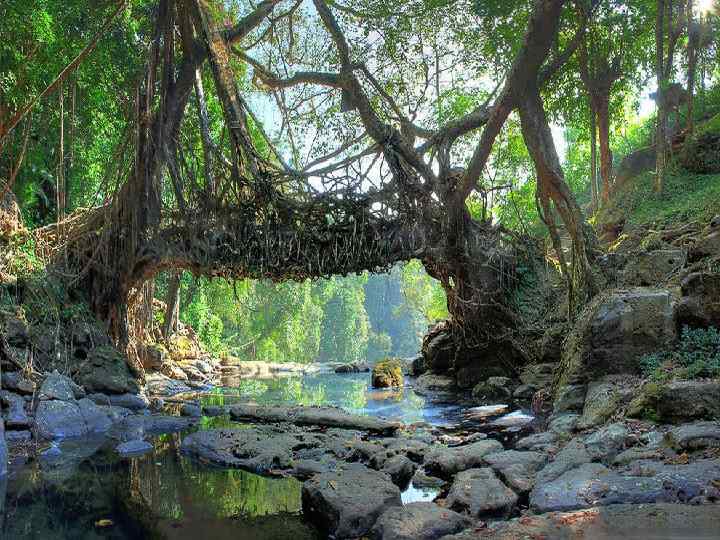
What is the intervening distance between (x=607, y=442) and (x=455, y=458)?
1.34 meters

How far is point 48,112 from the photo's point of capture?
35.6 feet

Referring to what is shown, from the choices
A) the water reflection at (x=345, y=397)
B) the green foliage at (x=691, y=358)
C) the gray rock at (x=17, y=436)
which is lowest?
the water reflection at (x=345, y=397)

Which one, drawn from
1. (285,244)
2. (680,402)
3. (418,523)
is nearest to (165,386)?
(285,244)

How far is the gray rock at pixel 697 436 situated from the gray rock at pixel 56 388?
725 cm

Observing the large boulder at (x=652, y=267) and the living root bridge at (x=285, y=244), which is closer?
the large boulder at (x=652, y=267)

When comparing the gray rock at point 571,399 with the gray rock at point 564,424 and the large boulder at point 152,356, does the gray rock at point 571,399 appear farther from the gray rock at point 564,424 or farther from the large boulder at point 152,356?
the large boulder at point 152,356

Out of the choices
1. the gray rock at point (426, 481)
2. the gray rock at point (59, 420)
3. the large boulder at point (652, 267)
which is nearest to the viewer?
the gray rock at point (426, 481)

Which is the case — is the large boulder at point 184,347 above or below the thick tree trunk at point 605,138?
below

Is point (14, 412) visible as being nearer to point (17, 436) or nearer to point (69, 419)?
point (17, 436)

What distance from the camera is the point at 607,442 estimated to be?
5191mm

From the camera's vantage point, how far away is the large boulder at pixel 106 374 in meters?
9.75

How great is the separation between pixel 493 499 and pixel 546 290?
7.93 m

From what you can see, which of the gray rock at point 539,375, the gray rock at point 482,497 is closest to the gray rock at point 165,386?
the gray rock at point 539,375

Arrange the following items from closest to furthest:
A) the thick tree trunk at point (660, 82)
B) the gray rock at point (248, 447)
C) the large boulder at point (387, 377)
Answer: the gray rock at point (248, 447)
the thick tree trunk at point (660, 82)
the large boulder at point (387, 377)
